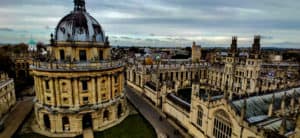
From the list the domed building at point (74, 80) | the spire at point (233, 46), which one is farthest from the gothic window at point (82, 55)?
the spire at point (233, 46)

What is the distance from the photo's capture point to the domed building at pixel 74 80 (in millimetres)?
28875

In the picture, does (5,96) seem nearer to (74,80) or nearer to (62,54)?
(62,54)

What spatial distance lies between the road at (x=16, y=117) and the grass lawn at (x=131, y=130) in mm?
14764

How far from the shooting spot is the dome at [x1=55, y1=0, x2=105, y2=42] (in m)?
30.6

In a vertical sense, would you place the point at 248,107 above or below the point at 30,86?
above

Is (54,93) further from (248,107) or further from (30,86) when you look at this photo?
(30,86)

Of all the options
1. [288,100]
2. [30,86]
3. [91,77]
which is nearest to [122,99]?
[91,77]

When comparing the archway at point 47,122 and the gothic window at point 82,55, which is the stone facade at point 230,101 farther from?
the archway at point 47,122

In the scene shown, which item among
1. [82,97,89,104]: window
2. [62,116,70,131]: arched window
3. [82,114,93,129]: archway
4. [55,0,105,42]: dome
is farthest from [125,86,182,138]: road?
[55,0,105,42]: dome

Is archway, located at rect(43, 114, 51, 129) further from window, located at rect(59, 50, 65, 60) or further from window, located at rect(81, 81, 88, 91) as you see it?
window, located at rect(59, 50, 65, 60)

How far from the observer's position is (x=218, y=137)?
22.9 meters

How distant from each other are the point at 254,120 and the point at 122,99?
24.7m

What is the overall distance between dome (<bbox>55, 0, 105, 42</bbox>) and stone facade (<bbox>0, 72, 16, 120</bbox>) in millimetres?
18313

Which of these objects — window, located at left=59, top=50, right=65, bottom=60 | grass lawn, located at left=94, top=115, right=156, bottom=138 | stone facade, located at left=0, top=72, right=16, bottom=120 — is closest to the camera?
grass lawn, located at left=94, top=115, right=156, bottom=138
